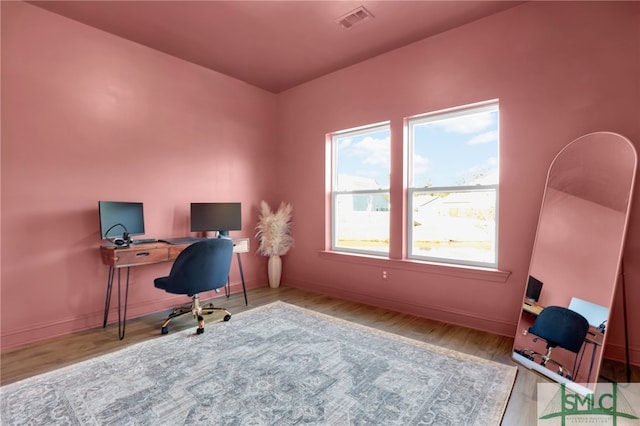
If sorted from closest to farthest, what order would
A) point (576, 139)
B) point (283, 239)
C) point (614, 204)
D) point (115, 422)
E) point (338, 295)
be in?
point (115, 422) → point (614, 204) → point (576, 139) → point (338, 295) → point (283, 239)

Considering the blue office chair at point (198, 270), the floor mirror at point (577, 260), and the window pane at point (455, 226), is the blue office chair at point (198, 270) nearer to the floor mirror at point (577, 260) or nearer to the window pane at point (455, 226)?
the window pane at point (455, 226)

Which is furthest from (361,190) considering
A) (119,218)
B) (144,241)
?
(119,218)

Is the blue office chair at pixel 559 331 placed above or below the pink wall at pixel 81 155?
below

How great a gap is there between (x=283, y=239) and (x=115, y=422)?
10.5ft

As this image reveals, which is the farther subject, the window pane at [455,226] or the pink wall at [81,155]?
the window pane at [455,226]

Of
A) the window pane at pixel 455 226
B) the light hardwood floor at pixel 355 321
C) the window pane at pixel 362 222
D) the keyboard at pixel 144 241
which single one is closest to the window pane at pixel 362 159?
the window pane at pixel 362 222

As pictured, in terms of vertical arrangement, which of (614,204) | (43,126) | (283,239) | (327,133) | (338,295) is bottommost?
(338,295)

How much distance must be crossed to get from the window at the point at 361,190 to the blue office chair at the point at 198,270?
183cm

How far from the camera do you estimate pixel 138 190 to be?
355 cm

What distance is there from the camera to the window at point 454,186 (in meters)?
3.18

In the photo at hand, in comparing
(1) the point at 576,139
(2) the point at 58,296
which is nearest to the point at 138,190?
(2) the point at 58,296

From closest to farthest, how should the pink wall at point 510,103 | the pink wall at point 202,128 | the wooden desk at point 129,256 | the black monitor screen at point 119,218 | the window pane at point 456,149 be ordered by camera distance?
the pink wall at point 510,103 < the pink wall at point 202,128 < the wooden desk at point 129,256 < the black monitor screen at point 119,218 < the window pane at point 456,149

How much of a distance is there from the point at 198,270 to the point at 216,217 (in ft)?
3.84

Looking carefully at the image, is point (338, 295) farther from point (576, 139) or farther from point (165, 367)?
point (576, 139)
